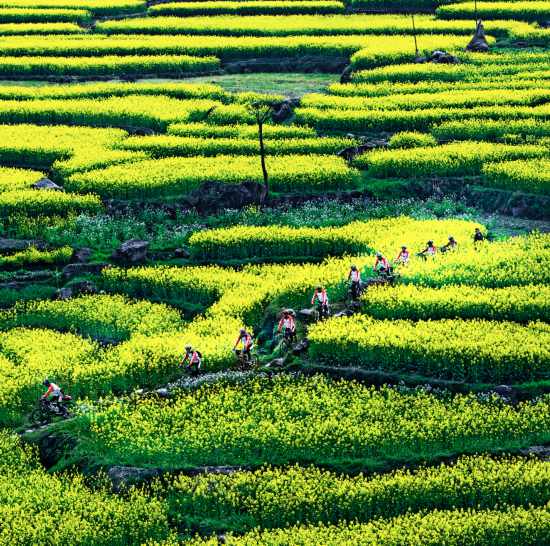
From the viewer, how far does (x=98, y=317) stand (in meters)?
33.2

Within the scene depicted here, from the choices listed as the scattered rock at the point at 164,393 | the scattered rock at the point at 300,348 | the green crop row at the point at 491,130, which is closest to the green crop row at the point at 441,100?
the green crop row at the point at 491,130

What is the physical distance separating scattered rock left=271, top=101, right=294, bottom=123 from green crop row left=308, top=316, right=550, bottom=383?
23.5 m

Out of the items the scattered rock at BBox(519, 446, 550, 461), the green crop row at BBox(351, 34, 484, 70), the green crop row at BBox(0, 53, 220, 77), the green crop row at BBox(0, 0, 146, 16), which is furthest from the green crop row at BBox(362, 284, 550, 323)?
the green crop row at BBox(0, 0, 146, 16)

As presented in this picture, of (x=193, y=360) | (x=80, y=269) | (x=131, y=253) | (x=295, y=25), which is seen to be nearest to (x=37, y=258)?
(x=80, y=269)

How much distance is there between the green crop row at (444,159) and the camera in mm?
43094

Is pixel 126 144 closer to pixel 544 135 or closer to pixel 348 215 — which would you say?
pixel 348 215

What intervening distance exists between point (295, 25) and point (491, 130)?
2552cm

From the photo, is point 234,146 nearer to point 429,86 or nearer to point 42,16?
point 429,86

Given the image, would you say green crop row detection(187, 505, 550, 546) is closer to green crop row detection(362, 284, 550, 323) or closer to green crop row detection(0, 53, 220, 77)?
green crop row detection(362, 284, 550, 323)

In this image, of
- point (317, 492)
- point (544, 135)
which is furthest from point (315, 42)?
point (317, 492)

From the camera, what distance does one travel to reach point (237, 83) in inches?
2338

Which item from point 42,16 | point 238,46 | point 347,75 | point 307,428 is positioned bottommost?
point 307,428

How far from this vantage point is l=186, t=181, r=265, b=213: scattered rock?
41.2m

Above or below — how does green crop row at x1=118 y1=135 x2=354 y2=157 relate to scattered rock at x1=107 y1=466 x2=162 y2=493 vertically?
above
